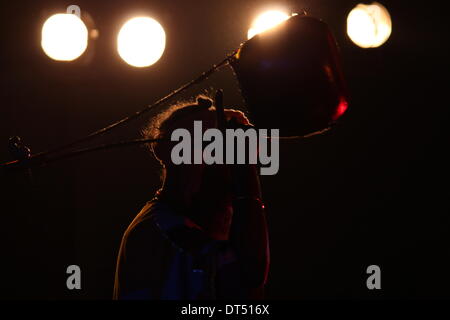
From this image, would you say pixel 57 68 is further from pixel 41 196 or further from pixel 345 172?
pixel 345 172

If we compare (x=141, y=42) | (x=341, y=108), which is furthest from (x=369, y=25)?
(x=341, y=108)

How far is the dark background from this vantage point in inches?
105

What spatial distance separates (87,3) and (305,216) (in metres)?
1.61

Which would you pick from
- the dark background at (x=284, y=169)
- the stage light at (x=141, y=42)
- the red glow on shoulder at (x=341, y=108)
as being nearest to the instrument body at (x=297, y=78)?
the red glow on shoulder at (x=341, y=108)

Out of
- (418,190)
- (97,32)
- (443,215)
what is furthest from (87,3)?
(443,215)

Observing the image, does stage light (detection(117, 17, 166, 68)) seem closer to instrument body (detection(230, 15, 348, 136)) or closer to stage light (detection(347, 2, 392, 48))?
stage light (detection(347, 2, 392, 48))

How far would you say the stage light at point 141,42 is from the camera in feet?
7.99

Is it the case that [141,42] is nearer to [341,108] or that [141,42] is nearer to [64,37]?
[64,37]

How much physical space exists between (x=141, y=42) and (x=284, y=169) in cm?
105

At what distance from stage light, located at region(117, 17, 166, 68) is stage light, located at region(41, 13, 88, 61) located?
18 centimetres

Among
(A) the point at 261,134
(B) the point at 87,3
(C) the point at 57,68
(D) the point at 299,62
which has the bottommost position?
(A) the point at 261,134

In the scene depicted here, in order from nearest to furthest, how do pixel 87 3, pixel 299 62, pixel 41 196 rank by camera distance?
pixel 299 62, pixel 87 3, pixel 41 196

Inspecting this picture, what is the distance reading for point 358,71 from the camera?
2734 mm

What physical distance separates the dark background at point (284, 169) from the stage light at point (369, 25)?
0.08 meters
